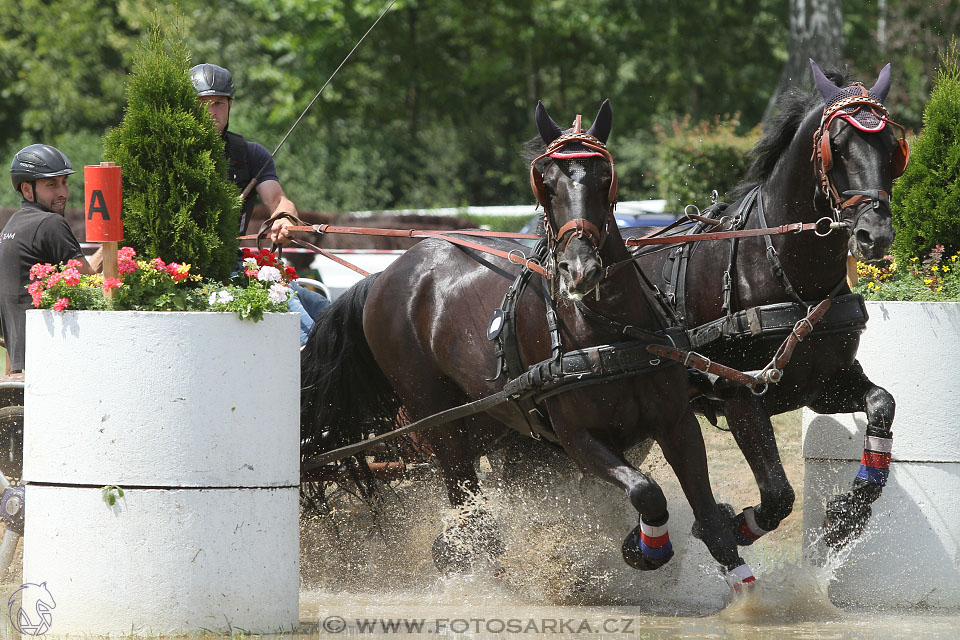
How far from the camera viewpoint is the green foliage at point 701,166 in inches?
579

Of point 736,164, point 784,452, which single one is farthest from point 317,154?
point 784,452

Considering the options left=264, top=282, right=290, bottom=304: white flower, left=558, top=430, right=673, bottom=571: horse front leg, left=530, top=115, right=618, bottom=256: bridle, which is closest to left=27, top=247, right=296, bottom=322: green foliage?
left=264, top=282, right=290, bottom=304: white flower

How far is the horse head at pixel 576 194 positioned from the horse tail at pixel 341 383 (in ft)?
6.83

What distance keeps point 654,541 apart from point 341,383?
2.30m

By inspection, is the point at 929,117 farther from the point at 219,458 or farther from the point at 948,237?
the point at 219,458

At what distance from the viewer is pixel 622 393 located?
4.52m

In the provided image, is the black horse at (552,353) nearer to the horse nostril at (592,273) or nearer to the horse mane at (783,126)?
the horse nostril at (592,273)

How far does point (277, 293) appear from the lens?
4.49 m

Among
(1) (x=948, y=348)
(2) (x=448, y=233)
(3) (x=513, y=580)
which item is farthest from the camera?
(2) (x=448, y=233)

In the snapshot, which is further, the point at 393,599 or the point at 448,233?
the point at 448,233

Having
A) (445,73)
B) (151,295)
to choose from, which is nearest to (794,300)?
(151,295)

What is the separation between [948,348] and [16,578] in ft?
15.1

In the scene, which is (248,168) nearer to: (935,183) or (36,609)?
A: (36,609)

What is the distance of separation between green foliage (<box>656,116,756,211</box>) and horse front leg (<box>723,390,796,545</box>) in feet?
30.4
